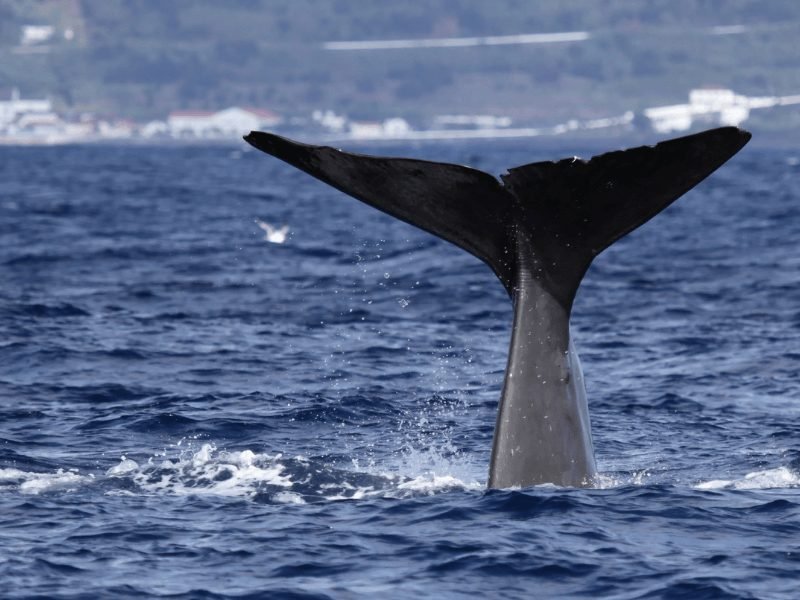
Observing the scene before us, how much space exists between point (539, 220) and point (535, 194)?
222mm

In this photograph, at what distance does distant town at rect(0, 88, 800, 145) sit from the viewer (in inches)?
7313

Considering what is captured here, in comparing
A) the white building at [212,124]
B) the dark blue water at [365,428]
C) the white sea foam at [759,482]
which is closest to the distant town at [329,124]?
the white building at [212,124]

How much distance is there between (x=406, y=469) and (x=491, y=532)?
2529 millimetres

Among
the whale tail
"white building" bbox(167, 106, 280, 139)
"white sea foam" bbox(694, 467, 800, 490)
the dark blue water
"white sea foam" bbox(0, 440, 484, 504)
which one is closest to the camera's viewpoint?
the whale tail

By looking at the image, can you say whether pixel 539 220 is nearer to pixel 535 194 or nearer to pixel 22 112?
pixel 535 194

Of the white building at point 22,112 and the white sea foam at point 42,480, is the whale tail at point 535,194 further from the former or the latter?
the white building at point 22,112

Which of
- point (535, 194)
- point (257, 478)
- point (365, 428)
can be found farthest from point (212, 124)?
point (535, 194)

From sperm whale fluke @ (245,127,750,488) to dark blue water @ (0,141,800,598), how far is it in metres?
0.42

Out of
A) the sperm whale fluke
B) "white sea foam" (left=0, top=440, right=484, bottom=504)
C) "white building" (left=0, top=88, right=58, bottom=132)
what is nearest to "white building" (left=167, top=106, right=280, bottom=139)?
"white building" (left=0, top=88, right=58, bottom=132)

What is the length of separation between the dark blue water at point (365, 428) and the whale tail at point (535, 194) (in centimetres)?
160

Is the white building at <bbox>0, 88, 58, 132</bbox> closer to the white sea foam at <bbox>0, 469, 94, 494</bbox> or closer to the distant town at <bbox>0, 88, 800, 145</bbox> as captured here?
the distant town at <bbox>0, 88, 800, 145</bbox>

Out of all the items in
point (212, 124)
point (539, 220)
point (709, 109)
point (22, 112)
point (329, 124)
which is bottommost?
point (539, 220)

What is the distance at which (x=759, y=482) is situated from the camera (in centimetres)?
1213

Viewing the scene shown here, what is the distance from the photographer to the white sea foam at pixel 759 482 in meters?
11.9
